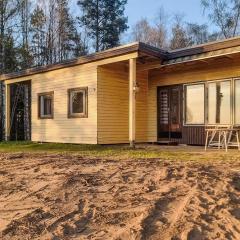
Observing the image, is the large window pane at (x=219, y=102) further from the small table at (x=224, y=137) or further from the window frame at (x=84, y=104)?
the window frame at (x=84, y=104)

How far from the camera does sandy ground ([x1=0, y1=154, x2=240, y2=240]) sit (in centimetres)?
315

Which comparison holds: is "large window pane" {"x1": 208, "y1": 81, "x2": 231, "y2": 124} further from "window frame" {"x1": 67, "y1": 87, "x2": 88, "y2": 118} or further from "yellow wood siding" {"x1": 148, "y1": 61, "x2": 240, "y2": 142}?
"window frame" {"x1": 67, "y1": 87, "x2": 88, "y2": 118}

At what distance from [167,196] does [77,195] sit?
3.18 feet

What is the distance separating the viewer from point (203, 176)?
15.7 ft

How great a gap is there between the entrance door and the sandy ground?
21.5 feet

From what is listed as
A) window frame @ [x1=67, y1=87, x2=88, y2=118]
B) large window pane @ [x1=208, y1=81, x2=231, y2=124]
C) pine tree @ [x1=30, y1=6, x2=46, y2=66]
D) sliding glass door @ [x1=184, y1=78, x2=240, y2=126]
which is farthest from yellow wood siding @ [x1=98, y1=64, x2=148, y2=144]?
pine tree @ [x1=30, y1=6, x2=46, y2=66]

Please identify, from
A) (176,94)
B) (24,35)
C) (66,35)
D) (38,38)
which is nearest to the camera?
(176,94)

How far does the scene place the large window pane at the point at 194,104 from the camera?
37.1 ft

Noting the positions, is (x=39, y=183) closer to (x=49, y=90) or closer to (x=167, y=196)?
(x=167, y=196)

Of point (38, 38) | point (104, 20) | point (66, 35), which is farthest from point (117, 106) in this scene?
point (104, 20)

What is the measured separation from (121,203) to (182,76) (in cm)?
850

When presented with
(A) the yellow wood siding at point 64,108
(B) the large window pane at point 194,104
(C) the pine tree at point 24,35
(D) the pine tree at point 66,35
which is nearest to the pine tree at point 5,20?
(C) the pine tree at point 24,35

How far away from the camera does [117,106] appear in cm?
1215

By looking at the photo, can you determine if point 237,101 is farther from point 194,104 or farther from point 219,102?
→ point 194,104
